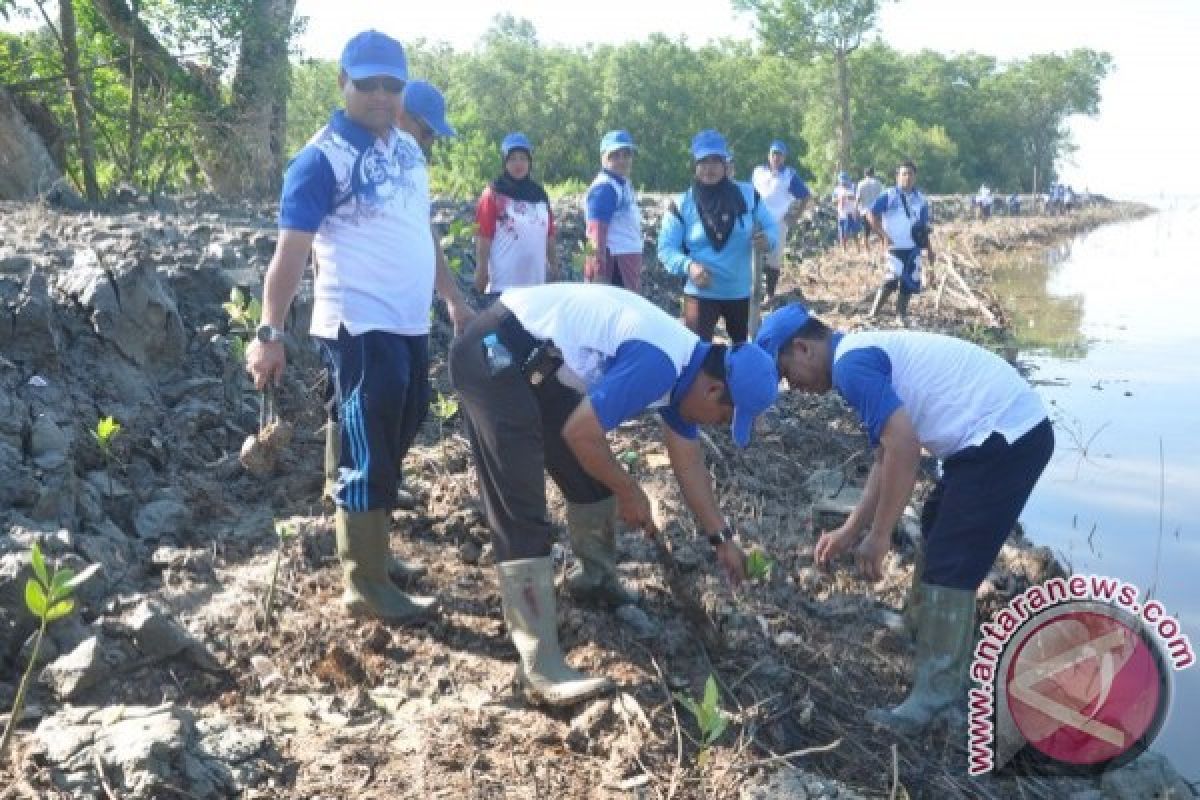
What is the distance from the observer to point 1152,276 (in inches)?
914

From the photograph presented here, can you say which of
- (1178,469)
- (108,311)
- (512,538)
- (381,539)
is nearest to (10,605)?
(381,539)

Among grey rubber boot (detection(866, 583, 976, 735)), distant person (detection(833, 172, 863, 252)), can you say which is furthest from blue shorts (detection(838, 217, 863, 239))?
grey rubber boot (detection(866, 583, 976, 735))

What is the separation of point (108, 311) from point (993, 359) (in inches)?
157

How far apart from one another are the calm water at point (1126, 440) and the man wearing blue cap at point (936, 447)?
4.53 feet

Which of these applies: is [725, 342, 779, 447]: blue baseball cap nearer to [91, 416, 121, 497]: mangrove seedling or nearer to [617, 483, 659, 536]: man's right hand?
[617, 483, 659, 536]: man's right hand

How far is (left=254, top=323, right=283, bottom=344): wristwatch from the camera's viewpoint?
3391mm

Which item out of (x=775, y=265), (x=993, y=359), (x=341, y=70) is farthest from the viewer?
(x=775, y=265)

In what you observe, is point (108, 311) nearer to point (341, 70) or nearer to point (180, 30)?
point (341, 70)

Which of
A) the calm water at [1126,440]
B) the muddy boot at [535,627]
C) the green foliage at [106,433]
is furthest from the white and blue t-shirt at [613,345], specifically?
the calm water at [1126,440]

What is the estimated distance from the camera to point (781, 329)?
3.53 metres

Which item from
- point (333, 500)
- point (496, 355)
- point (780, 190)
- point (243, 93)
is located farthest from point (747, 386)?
point (243, 93)

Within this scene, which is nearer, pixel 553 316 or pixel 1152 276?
pixel 553 316

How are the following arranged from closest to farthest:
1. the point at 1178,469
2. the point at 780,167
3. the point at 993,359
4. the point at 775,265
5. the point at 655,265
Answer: the point at 993,359
the point at 1178,469
the point at 775,265
the point at 780,167
the point at 655,265

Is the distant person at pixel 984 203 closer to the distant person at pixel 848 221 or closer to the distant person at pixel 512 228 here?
the distant person at pixel 848 221
